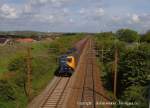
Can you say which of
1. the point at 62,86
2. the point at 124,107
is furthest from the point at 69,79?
the point at 124,107

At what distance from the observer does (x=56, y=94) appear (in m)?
23.9

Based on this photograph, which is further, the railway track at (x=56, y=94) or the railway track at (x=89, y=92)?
the railway track at (x=89, y=92)

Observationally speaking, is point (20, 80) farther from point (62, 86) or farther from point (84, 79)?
point (84, 79)

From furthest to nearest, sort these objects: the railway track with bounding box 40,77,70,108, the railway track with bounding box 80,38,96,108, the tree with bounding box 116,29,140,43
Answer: the tree with bounding box 116,29,140,43
the railway track with bounding box 80,38,96,108
the railway track with bounding box 40,77,70,108

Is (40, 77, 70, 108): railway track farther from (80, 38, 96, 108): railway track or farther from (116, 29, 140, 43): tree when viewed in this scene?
(116, 29, 140, 43): tree

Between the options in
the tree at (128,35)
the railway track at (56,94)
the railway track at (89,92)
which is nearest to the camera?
the railway track at (56,94)

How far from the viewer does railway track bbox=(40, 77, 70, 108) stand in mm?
20245

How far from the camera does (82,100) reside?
21719mm

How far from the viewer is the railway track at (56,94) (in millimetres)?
20245

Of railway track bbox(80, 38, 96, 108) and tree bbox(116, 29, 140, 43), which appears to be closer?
railway track bbox(80, 38, 96, 108)

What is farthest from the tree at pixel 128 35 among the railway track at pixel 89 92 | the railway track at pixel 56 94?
the railway track at pixel 56 94

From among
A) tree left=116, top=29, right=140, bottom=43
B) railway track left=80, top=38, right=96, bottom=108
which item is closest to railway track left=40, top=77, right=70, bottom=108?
railway track left=80, top=38, right=96, bottom=108

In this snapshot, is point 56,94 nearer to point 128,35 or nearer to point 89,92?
point 89,92

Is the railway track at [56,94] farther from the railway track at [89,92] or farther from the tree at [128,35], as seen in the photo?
the tree at [128,35]
